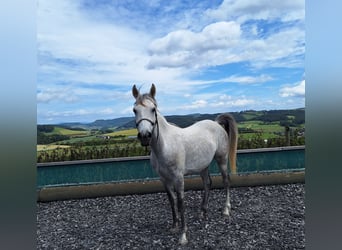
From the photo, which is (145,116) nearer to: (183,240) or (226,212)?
(183,240)

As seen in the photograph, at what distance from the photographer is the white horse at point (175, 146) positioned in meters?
2.06

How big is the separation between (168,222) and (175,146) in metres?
0.99

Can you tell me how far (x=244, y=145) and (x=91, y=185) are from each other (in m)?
2.25

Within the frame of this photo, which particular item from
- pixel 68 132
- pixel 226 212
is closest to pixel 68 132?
pixel 68 132

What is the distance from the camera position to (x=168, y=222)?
9.59 feet

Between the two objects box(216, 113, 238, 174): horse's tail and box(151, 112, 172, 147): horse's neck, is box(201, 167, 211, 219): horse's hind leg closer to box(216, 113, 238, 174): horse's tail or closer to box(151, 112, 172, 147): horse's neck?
box(216, 113, 238, 174): horse's tail

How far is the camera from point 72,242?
2621mm

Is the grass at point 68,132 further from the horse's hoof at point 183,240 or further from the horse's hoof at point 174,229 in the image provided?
the horse's hoof at point 183,240

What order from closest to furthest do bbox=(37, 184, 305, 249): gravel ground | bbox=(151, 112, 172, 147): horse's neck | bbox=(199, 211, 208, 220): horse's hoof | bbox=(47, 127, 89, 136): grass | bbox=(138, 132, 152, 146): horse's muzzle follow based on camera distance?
bbox=(138, 132, 152, 146): horse's muzzle, bbox=(151, 112, 172, 147): horse's neck, bbox=(37, 184, 305, 249): gravel ground, bbox=(199, 211, 208, 220): horse's hoof, bbox=(47, 127, 89, 136): grass

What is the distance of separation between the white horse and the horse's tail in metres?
0.18

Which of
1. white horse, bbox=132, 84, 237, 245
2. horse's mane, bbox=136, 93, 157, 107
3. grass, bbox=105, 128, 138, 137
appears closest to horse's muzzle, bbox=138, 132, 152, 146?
white horse, bbox=132, 84, 237, 245

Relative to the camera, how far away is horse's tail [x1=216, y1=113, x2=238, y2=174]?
3127mm
